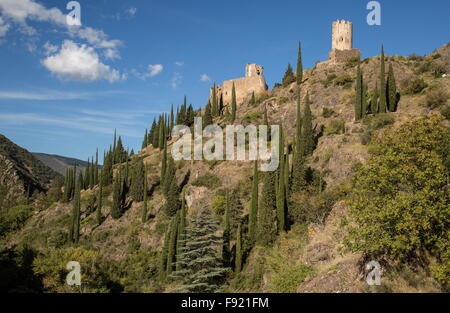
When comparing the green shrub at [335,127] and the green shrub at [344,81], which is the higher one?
the green shrub at [344,81]

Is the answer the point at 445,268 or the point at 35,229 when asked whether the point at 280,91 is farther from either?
the point at 445,268

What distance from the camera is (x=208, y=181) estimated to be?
48.3 m

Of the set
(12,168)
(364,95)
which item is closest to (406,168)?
(364,95)

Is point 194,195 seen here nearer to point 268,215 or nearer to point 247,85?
point 268,215

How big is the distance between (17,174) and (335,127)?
92.5 m

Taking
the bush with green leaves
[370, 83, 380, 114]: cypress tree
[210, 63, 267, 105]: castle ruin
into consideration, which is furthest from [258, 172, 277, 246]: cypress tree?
[210, 63, 267, 105]: castle ruin

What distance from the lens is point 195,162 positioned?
55625 mm

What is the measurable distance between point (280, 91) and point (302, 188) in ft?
128

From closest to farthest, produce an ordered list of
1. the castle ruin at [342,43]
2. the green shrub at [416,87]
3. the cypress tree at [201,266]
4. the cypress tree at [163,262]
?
the cypress tree at [201,266], the cypress tree at [163,262], the green shrub at [416,87], the castle ruin at [342,43]

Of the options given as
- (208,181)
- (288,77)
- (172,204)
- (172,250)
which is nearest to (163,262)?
(172,250)

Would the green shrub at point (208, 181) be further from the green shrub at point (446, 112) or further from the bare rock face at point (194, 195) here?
the green shrub at point (446, 112)

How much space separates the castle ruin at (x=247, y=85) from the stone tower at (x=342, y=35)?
1697 cm

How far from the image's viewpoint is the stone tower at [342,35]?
7000 centimetres

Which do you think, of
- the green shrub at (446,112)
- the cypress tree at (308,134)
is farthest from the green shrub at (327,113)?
the green shrub at (446,112)
